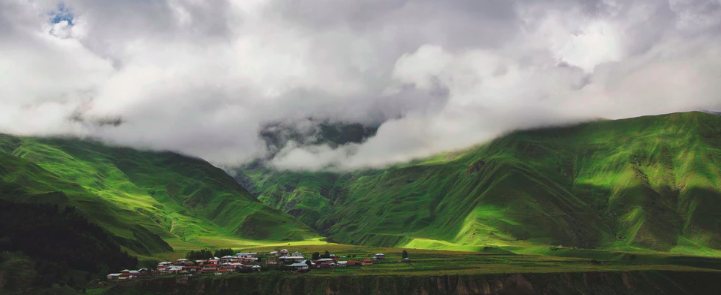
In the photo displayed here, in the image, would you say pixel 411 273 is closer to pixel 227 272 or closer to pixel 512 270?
pixel 512 270

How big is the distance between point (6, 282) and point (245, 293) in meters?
90.1

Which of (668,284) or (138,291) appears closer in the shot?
(138,291)

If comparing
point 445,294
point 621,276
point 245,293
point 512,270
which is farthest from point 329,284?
point 621,276

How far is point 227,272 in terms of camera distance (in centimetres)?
19538

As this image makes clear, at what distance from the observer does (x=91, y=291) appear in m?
187

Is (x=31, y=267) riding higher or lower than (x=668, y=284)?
higher

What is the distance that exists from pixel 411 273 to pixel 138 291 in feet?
325

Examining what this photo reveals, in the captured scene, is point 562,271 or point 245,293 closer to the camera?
point 245,293

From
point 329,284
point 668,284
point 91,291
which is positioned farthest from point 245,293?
point 668,284

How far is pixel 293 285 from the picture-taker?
6969 inches

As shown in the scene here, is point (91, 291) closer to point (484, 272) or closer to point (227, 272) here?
point (227, 272)

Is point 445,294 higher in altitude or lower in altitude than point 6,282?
lower

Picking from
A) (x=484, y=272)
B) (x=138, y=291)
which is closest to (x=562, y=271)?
(x=484, y=272)

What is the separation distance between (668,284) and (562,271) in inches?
1675
